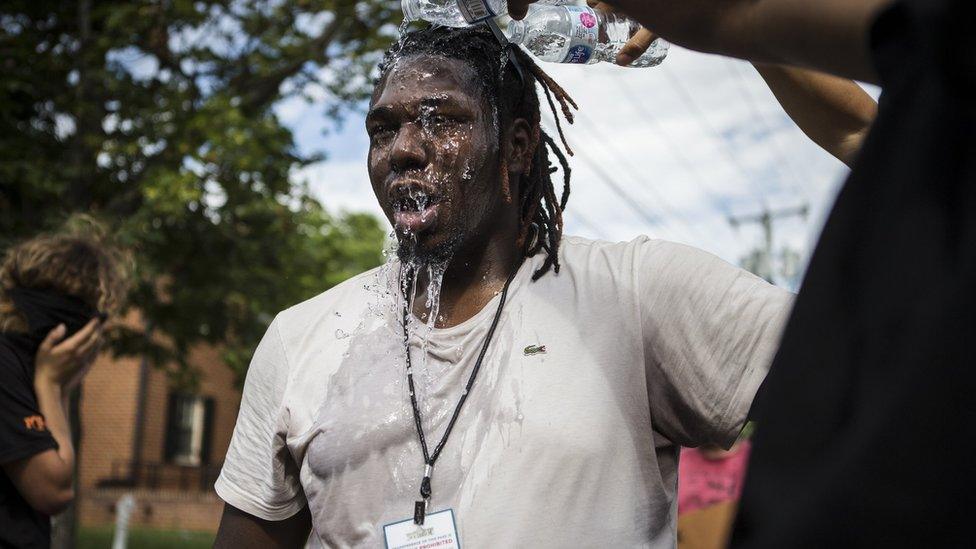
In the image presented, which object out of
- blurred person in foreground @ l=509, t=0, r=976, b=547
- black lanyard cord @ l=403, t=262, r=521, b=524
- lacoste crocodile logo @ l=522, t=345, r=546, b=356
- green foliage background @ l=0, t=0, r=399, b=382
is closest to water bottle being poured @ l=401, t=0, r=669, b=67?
black lanyard cord @ l=403, t=262, r=521, b=524

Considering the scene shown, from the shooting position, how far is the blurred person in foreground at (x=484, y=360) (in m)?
2.12

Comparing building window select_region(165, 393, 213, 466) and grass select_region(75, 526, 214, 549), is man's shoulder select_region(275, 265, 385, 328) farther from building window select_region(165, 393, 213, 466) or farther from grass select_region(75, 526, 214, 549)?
building window select_region(165, 393, 213, 466)

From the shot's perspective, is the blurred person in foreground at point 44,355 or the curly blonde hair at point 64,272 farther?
the curly blonde hair at point 64,272

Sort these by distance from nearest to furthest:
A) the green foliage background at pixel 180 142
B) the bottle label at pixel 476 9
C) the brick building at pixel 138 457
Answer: the bottle label at pixel 476 9, the green foliage background at pixel 180 142, the brick building at pixel 138 457

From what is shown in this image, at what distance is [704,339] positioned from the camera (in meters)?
2.13

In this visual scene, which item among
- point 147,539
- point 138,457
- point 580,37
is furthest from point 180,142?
point 138,457

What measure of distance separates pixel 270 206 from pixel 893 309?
377 inches

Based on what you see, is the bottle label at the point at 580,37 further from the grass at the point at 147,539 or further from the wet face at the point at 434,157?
the grass at the point at 147,539

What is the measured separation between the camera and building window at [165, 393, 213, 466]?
25719mm

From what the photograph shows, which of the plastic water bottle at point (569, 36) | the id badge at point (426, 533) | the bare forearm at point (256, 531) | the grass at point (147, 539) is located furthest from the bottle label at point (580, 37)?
the grass at point (147, 539)

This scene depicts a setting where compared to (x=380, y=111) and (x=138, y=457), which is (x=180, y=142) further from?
(x=138, y=457)

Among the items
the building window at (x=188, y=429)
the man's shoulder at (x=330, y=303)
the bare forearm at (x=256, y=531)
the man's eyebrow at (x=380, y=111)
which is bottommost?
the building window at (x=188, y=429)

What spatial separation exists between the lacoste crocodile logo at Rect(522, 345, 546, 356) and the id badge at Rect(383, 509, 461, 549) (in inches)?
15.4

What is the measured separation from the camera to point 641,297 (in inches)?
88.8
